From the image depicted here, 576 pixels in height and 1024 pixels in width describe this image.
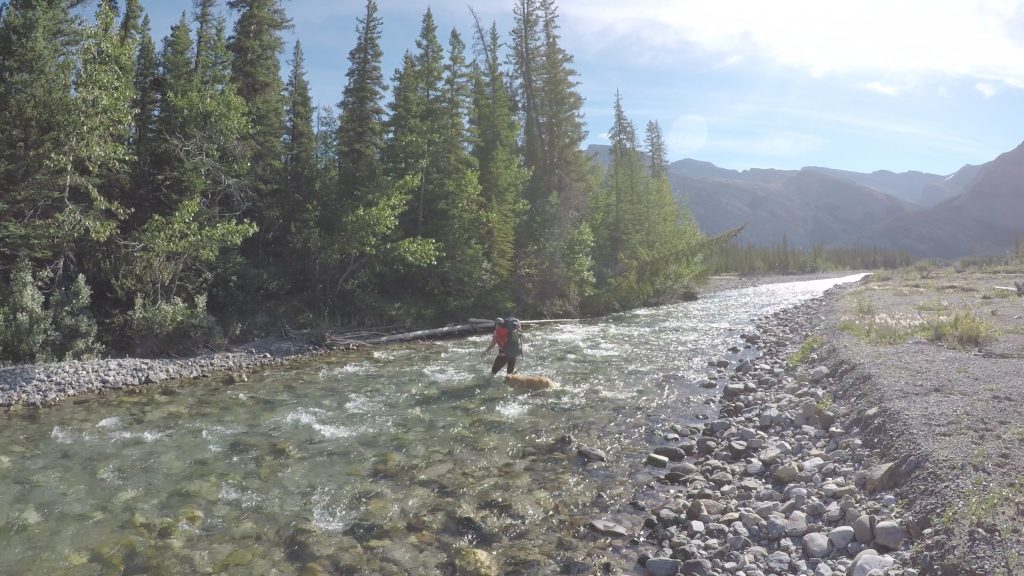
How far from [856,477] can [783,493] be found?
0.99 meters

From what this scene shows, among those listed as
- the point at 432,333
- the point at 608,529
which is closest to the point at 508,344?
the point at 608,529

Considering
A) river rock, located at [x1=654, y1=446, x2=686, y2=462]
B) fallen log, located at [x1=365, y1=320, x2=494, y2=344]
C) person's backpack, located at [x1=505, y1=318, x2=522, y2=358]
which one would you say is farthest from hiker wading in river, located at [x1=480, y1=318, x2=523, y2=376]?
fallen log, located at [x1=365, y1=320, x2=494, y2=344]

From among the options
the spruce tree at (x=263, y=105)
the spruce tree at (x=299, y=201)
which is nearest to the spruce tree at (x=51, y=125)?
the spruce tree at (x=263, y=105)

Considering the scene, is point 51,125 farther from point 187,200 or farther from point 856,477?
point 856,477

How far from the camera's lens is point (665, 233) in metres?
50.5

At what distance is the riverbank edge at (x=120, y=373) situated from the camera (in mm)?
13094

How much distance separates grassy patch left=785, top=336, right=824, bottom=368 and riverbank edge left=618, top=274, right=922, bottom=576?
3.23 m

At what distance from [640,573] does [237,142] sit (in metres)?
23.7

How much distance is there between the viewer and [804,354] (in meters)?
16.5

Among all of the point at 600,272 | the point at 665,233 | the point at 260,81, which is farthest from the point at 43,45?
the point at 665,233

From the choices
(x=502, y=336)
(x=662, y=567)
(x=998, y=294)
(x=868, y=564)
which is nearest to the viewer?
(x=868, y=564)

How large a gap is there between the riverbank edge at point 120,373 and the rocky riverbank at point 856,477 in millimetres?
13974

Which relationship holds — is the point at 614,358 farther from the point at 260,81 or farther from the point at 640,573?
the point at 260,81

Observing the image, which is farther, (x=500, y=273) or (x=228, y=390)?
(x=500, y=273)
